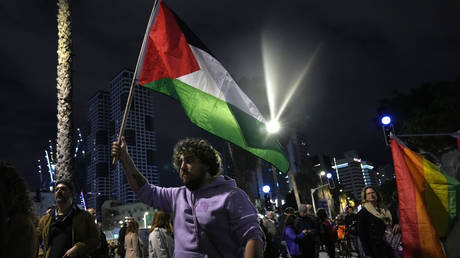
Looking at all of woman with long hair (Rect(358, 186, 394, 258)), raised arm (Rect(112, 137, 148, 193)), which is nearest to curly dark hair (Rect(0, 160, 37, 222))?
raised arm (Rect(112, 137, 148, 193))

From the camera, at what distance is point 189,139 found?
3408 millimetres

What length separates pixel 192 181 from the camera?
3.01m

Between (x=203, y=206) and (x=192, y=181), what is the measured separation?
280 mm

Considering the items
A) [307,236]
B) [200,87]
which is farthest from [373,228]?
[200,87]

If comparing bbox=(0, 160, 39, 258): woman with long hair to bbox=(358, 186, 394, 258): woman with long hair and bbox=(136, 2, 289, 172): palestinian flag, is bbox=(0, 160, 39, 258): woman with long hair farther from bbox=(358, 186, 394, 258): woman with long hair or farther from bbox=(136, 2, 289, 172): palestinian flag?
bbox=(358, 186, 394, 258): woman with long hair

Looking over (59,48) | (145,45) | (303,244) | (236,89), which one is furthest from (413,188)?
(59,48)

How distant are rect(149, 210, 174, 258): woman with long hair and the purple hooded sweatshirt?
3175 millimetres

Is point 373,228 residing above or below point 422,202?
below

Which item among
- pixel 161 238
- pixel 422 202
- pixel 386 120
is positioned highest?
pixel 386 120

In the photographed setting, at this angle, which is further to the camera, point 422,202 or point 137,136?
point 137,136

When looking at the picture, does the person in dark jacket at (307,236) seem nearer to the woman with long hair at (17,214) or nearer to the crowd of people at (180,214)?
the crowd of people at (180,214)

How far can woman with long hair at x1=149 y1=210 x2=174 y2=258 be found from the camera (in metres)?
5.84

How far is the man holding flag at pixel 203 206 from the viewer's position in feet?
8.98

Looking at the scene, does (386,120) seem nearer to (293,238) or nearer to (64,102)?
(293,238)
